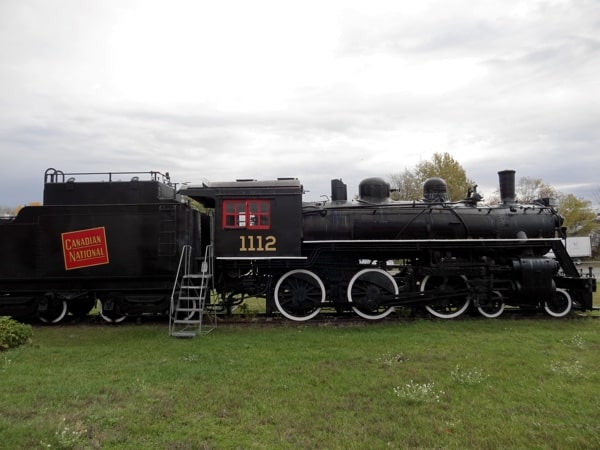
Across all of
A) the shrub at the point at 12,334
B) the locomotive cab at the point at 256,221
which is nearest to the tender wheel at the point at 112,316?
the shrub at the point at 12,334

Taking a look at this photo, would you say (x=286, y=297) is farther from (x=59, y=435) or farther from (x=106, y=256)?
(x=59, y=435)

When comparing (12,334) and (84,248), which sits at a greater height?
(84,248)

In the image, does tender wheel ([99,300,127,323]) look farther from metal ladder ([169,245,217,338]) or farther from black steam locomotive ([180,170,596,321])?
black steam locomotive ([180,170,596,321])

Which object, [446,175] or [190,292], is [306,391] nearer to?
[190,292]

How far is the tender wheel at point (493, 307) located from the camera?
10.3 meters

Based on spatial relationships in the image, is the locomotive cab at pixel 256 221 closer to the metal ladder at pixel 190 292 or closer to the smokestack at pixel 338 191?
the metal ladder at pixel 190 292

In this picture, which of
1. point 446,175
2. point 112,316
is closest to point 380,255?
point 112,316

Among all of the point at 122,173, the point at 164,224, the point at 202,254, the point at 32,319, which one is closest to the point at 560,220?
the point at 202,254

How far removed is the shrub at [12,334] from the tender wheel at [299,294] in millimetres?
5195

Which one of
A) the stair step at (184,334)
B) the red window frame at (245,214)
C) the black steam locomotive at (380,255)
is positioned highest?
the red window frame at (245,214)

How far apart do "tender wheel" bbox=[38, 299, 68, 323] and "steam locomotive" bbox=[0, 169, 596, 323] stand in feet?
0.11

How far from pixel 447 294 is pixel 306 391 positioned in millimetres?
6125

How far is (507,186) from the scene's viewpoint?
11.5 meters

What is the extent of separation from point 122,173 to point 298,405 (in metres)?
7.65
